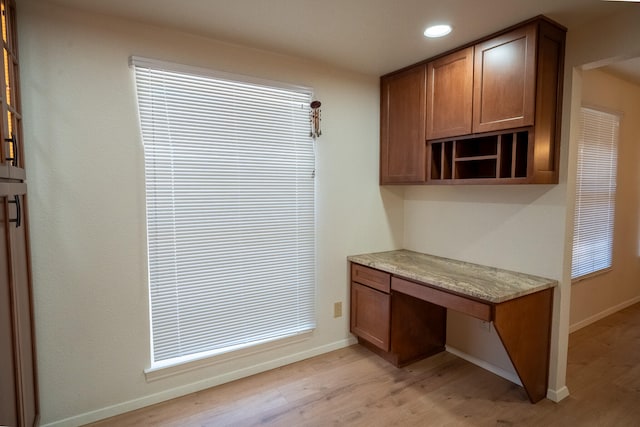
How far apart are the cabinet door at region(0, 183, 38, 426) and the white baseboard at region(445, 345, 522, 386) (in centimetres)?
286

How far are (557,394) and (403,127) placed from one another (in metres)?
2.18

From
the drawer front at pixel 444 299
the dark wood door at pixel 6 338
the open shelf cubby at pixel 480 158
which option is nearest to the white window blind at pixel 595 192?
the open shelf cubby at pixel 480 158

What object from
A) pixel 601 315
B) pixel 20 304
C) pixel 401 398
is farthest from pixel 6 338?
pixel 601 315

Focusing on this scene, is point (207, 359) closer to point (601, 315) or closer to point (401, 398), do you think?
point (401, 398)

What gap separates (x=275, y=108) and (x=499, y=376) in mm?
2626

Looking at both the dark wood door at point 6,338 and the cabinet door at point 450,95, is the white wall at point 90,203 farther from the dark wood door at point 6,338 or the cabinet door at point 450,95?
the cabinet door at point 450,95

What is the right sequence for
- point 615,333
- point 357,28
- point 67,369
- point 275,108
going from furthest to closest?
point 615,333
point 275,108
point 357,28
point 67,369

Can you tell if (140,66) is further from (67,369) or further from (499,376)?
(499,376)

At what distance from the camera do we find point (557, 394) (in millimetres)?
2207

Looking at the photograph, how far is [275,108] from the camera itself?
251 cm

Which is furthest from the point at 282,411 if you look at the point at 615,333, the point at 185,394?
the point at 615,333

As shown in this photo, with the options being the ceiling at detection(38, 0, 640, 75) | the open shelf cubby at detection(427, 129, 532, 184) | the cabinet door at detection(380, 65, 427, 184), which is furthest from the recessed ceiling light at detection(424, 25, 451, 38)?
Answer: the open shelf cubby at detection(427, 129, 532, 184)

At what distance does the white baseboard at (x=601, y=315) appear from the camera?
3293 mm

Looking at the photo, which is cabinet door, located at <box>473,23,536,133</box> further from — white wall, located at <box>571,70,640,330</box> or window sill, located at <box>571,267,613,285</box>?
window sill, located at <box>571,267,613,285</box>
